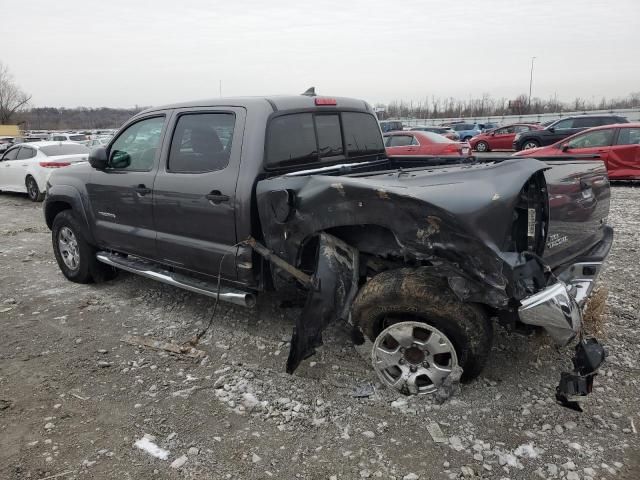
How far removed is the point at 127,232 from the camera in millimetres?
4645

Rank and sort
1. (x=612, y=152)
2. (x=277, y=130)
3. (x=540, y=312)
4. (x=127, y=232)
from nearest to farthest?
(x=540, y=312), (x=277, y=130), (x=127, y=232), (x=612, y=152)

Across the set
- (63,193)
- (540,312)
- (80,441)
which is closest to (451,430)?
(540,312)

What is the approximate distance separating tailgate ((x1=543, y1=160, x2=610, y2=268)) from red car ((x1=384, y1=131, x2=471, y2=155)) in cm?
951

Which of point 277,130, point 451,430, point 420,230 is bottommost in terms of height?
point 451,430

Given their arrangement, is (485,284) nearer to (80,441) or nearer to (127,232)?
(80,441)

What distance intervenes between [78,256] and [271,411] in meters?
3.53

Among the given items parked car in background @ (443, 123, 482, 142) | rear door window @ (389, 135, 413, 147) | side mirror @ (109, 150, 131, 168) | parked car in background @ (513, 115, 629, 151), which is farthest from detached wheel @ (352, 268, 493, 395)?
parked car in background @ (443, 123, 482, 142)

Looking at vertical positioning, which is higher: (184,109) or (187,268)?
(184,109)

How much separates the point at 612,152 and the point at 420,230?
1101 centimetres

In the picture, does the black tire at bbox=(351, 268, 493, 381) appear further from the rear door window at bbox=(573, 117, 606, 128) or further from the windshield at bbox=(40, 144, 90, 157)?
the rear door window at bbox=(573, 117, 606, 128)

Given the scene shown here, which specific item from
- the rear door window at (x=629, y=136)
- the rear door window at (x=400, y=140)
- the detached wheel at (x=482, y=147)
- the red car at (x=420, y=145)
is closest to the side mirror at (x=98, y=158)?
the red car at (x=420, y=145)

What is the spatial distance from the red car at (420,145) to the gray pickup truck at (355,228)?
8.82 meters

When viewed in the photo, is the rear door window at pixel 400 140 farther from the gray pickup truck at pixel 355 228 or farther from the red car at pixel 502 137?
the red car at pixel 502 137

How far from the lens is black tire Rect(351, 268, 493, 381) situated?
2.87 m
